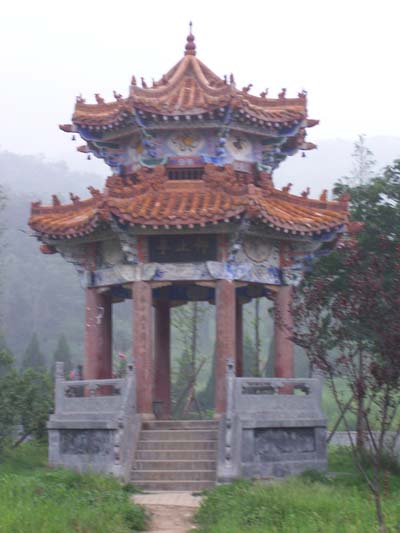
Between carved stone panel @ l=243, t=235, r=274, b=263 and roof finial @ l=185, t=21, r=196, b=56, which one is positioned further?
roof finial @ l=185, t=21, r=196, b=56

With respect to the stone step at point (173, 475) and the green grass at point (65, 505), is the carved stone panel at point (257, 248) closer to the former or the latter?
the stone step at point (173, 475)

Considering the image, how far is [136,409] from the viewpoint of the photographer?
746 inches

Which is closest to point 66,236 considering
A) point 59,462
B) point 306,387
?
point 59,462

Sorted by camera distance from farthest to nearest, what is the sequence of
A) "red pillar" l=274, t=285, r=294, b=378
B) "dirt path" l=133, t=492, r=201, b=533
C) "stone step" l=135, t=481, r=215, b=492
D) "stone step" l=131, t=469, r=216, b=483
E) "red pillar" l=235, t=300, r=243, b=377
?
"red pillar" l=235, t=300, r=243, b=377
"red pillar" l=274, t=285, r=294, b=378
"stone step" l=131, t=469, r=216, b=483
"stone step" l=135, t=481, r=215, b=492
"dirt path" l=133, t=492, r=201, b=533

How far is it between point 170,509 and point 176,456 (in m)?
2.79

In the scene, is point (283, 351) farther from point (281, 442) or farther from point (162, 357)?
point (162, 357)

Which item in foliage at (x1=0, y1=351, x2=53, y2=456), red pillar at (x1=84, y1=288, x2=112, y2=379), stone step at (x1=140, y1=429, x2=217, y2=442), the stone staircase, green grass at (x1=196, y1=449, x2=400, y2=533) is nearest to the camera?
green grass at (x1=196, y1=449, x2=400, y2=533)

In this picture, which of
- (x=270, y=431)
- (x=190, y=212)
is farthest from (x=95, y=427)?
(x=190, y=212)

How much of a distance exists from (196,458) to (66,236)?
5283 mm

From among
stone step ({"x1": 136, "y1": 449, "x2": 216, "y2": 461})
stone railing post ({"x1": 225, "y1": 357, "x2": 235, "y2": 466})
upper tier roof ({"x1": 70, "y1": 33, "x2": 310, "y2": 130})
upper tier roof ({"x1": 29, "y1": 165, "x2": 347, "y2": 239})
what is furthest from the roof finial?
stone step ({"x1": 136, "y1": 449, "x2": 216, "y2": 461})

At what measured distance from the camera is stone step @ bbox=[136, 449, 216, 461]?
18.2m

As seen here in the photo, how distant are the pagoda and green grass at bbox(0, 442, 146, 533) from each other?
3.19m

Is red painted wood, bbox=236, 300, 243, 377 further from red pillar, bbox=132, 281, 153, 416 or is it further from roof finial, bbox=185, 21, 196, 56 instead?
roof finial, bbox=185, 21, 196, 56

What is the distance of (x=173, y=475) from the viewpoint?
17781mm
